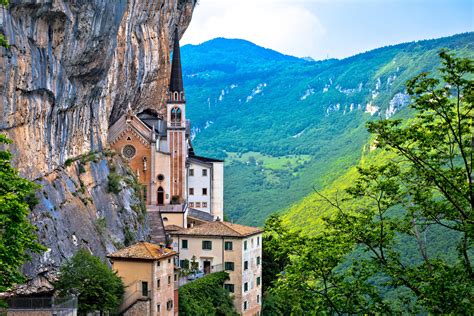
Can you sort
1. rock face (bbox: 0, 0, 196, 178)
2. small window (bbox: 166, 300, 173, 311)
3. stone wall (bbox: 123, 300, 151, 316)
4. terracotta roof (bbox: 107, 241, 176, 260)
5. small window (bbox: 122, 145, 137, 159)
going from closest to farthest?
rock face (bbox: 0, 0, 196, 178)
stone wall (bbox: 123, 300, 151, 316)
terracotta roof (bbox: 107, 241, 176, 260)
small window (bbox: 166, 300, 173, 311)
small window (bbox: 122, 145, 137, 159)

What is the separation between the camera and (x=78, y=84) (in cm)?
4903

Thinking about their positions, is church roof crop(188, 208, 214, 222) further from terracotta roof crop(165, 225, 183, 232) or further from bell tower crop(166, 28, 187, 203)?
terracotta roof crop(165, 225, 183, 232)

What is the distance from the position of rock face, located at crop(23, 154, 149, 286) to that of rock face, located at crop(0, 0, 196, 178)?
1297 mm

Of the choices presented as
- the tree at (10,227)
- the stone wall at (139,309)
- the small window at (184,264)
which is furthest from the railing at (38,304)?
the small window at (184,264)

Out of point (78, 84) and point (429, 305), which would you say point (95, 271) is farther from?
point (429, 305)

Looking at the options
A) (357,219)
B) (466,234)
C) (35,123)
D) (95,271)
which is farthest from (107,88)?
(466,234)

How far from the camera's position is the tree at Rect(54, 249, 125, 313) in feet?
128

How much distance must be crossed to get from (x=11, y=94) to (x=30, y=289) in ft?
29.3

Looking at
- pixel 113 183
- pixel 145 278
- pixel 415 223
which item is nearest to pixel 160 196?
pixel 113 183

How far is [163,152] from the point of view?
7569 cm

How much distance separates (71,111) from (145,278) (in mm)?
12392

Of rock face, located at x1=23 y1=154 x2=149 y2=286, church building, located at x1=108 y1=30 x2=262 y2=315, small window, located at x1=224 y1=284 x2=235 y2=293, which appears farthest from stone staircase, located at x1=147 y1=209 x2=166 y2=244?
small window, located at x1=224 y1=284 x2=235 y2=293

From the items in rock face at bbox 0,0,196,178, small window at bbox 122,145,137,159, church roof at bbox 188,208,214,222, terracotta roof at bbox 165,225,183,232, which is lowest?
church roof at bbox 188,208,214,222

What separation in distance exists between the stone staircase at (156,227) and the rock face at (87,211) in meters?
0.99
